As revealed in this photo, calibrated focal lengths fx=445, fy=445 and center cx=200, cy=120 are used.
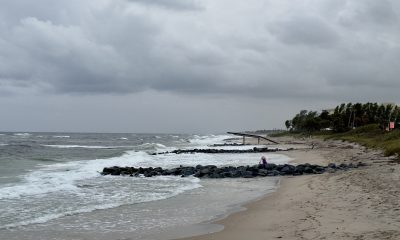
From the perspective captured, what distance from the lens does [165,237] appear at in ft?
31.9

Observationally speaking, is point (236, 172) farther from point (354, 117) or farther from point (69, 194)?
point (354, 117)

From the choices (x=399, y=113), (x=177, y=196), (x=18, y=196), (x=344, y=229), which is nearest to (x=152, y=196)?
(x=177, y=196)

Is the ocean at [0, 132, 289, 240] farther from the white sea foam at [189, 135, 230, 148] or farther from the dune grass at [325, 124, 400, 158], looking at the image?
the white sea foam at [189, 135, 230, 148]

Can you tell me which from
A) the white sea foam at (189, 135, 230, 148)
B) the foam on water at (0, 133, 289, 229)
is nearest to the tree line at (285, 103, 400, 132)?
the white sea foam at (189, 135, 230, 148)

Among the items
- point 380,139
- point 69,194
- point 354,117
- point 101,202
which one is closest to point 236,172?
point 69,194

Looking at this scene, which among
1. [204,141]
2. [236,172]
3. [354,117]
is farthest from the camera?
[204,141]

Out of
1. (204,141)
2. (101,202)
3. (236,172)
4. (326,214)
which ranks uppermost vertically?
(204,141)

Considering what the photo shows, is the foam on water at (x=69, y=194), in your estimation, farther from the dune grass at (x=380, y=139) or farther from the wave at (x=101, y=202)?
the dune grass at (x=380, y=139)

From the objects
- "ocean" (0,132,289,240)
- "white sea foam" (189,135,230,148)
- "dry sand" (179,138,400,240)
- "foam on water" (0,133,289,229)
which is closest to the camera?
"dry sand" (179,138,400,240)

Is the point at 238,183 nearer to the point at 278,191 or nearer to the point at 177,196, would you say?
the point at 278,191

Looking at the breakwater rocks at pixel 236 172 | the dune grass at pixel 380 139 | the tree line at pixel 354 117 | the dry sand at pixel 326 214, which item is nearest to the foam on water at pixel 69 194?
the breakwater rocks at pixel 236 172

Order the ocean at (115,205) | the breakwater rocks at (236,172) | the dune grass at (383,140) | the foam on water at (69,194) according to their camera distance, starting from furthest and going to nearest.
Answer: the dune grass at (383,140), the breakwater rocks at (236,172), the foam on water at (69,194), the ocean at (115,205)

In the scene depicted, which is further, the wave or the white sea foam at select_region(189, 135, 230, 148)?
the white sea foam at select_region(189, 135, 230, 148)

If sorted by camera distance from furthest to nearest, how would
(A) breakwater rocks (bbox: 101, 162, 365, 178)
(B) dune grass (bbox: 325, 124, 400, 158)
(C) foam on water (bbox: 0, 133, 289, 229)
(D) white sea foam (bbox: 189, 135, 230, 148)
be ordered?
(D) white sea foam (bbox: 189, 135, 230, 148)
(B) dune grass (bbox: 325, 124, 400, 158)
(A) breakwater rocks (bbox: 101, 162, 365, 178)
(C) foam on water (bbox: 0, 133, 289, 229)
